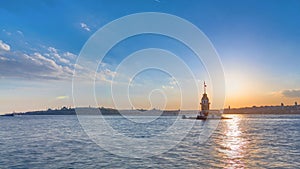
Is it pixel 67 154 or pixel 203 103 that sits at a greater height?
pixel 203 103

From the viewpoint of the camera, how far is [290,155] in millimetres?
35156

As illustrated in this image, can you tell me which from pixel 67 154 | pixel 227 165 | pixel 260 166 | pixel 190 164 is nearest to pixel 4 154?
pixel 67 154

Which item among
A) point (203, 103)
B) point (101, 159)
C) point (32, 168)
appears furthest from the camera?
point (203, 103)

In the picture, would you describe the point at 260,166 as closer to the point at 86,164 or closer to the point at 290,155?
the point at 290,155

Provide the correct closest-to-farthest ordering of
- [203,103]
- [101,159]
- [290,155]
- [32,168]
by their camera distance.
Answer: [32,168] → [101,159] → [290,155] → [203,103]

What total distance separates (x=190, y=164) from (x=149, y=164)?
4.43 meters

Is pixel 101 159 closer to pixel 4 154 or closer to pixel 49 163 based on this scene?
pixel 49 163

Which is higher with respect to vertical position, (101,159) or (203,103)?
(203,103)

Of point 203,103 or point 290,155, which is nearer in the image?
point 290,155

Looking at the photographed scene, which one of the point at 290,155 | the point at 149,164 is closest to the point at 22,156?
the point at 149,164

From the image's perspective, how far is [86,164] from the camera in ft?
97.4

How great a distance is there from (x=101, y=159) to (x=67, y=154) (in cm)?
639

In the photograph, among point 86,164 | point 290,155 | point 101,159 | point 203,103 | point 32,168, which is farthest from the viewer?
point 203,103

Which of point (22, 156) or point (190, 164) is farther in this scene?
point (22, 156)
